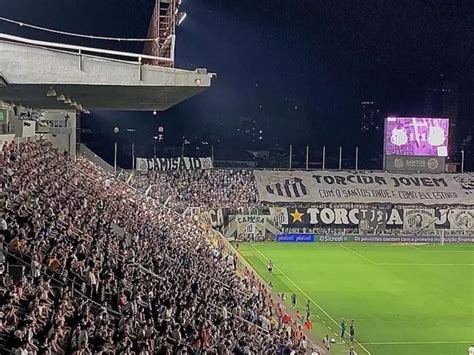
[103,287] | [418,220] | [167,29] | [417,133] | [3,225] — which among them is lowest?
[418,220]

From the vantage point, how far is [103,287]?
14609 mm

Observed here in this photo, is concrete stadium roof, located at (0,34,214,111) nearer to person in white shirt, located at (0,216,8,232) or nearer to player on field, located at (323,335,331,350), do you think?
person in white shirt, located at (0,216,8,232)

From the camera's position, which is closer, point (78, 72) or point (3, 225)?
point (78, 72)

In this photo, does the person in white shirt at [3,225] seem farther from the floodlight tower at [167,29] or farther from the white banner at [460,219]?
the white banner at [460,219]

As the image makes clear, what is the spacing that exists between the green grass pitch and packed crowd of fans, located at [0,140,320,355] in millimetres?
4686

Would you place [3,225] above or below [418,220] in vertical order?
above

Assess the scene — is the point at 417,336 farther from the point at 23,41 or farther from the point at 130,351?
the point at 23,41

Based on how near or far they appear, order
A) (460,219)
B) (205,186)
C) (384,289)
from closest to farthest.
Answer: (384,289) < (205,186) < (460,219)

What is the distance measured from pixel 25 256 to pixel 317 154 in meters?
78.4

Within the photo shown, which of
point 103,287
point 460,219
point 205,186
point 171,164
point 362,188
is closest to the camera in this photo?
point 103,287

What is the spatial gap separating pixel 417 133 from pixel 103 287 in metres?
44.4

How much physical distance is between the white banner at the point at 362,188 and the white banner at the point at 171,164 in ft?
14.1

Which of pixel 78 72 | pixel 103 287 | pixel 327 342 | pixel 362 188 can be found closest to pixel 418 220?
pixel 362 188

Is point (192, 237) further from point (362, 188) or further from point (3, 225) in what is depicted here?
point (362, 188)
